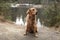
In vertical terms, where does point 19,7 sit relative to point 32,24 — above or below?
below

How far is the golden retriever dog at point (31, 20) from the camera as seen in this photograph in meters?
8.09

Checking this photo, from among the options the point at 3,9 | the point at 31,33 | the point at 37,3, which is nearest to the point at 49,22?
the point at 3,9

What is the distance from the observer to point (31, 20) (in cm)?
814

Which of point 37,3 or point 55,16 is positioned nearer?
point 55,16

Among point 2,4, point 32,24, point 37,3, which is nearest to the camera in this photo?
point 32,24

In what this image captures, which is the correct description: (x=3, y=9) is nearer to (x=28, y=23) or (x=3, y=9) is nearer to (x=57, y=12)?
(x=57, y=12)

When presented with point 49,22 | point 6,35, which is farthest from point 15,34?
point 49,22

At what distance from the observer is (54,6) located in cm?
A: 1755

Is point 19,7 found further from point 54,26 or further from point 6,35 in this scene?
point 6,35

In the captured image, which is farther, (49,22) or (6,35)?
(49,22)

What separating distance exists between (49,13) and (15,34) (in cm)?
925

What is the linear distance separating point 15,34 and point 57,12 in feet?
30.2

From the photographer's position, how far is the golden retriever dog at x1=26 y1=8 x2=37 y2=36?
8.09 meters

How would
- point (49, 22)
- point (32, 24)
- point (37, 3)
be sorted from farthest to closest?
point (37, 3) < point (49, 22) < point (32, 24)
